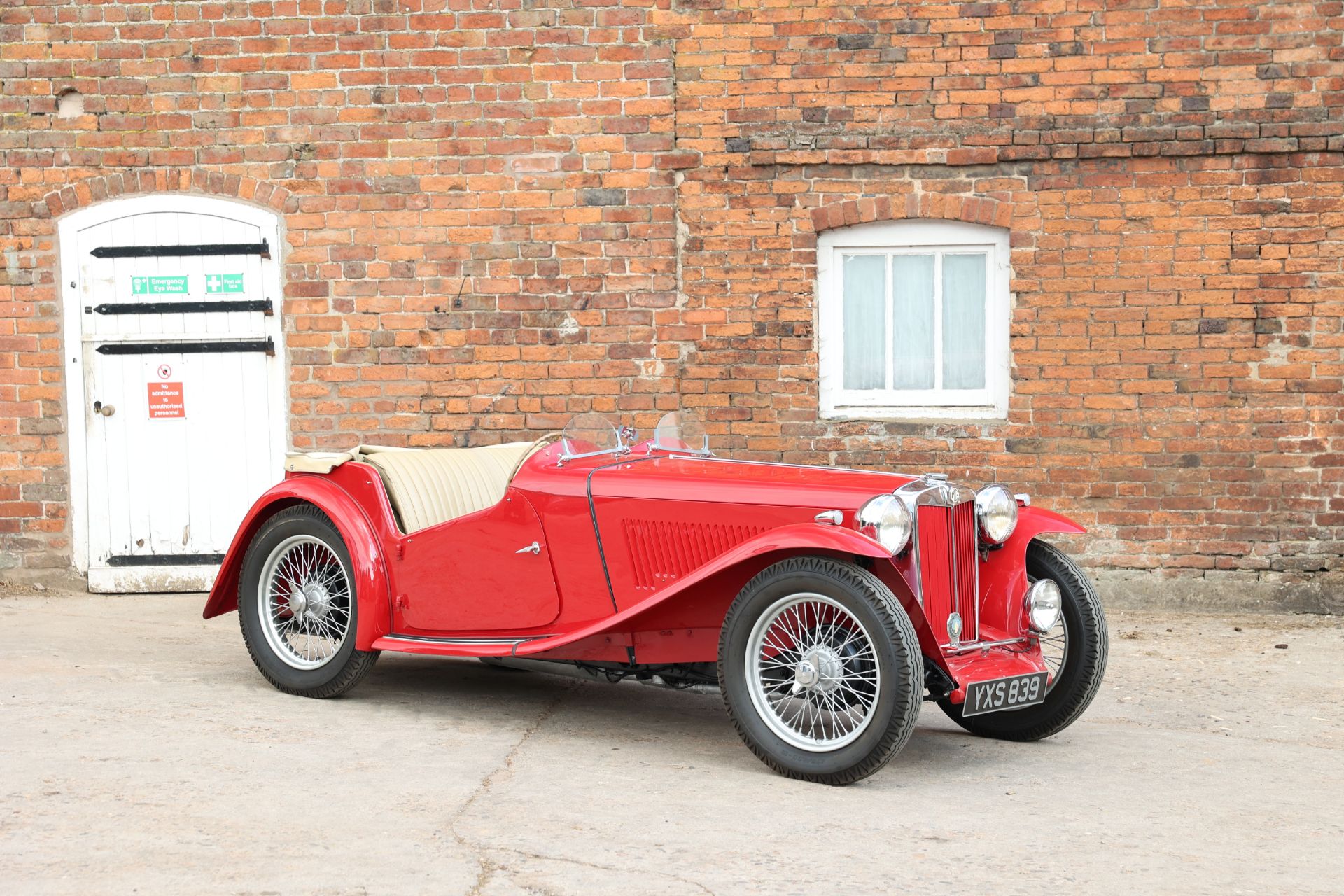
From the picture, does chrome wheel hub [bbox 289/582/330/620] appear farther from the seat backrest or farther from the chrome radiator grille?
the chrome radiator grille

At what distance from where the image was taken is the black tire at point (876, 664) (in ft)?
13.3

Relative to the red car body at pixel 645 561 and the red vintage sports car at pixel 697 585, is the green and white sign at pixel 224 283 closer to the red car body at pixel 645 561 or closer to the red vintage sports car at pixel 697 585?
the red vintage sports car at pixel 697 585

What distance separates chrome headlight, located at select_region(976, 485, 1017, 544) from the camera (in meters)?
4.66

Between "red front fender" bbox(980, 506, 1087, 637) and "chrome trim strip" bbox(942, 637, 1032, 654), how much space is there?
0.04 metres

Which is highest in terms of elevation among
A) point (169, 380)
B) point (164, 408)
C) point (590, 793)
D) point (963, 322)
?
point (963, 322)

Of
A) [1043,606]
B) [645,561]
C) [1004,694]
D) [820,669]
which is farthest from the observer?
[645,561]

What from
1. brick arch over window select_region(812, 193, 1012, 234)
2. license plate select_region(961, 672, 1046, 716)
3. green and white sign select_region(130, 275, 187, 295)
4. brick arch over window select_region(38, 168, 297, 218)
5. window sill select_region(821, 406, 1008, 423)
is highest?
brick arch over window select_region(38, 168, 297, 218)

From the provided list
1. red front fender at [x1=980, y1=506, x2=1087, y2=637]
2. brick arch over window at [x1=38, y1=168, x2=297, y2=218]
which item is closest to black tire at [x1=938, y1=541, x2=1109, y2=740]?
red front fender at [x1=980, y1=506, x2=1087, y2=637]

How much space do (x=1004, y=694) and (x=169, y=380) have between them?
18.4 feet

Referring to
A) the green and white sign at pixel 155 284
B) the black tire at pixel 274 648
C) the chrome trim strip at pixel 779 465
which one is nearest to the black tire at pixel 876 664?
the chrome trim strip at pixel 779 465

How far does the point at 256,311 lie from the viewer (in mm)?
7992

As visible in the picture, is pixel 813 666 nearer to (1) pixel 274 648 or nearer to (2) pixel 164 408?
(1) pixel 274 648

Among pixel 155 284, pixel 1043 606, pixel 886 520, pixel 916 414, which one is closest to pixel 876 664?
pixel 886 520

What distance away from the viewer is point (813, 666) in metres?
4.25
